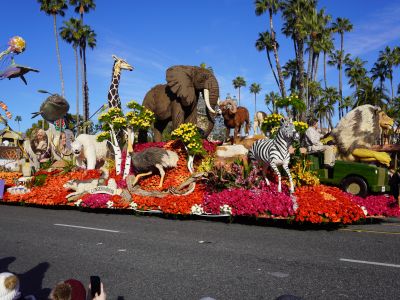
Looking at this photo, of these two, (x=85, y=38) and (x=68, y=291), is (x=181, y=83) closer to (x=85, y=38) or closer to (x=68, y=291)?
(x=68, y=291)

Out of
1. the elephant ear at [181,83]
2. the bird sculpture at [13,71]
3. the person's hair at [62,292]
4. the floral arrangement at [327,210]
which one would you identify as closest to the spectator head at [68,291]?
the person's hair at [62,292]

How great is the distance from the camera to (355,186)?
38.7 feet

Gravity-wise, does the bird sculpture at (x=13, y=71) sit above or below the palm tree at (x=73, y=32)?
below

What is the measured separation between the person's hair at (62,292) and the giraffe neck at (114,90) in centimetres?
1497

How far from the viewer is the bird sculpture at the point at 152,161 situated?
43.5ft

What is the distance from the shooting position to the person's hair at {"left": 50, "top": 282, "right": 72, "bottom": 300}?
7.83 feet

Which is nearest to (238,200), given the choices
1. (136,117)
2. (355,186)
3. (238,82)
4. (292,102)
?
(292,102)

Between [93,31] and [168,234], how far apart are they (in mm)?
39552

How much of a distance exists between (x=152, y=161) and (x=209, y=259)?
298 inches

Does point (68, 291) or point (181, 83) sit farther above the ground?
point (181, 83)

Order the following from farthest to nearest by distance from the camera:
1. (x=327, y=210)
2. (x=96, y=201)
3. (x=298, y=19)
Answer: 1. (x=298, y=19)
2. (x=96, y=201)
3. (x=327, y=210)

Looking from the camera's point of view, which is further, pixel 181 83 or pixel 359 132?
pixel 181 83

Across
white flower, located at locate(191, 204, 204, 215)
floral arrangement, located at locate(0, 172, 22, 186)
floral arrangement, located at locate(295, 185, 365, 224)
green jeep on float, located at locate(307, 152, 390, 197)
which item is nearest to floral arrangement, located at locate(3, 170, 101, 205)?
floral arrangement, located at locate(0, 172, 22, 186)

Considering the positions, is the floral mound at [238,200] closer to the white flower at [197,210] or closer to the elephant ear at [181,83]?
the white flower at [197,210]
